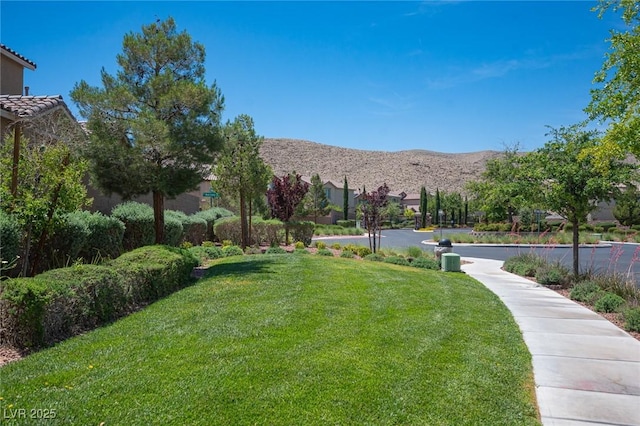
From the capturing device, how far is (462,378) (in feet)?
15.6

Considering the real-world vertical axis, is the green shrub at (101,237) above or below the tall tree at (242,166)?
below

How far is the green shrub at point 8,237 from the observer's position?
6254mm

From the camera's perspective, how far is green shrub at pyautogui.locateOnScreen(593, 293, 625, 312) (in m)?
8.72

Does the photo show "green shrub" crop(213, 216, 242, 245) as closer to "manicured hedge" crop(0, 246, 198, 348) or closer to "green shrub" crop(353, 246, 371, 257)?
"green shrub" crop(353, 246, 371, 257)

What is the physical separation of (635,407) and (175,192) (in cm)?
1001

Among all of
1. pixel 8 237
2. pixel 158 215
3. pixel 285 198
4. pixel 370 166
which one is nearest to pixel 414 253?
pixel 285 198

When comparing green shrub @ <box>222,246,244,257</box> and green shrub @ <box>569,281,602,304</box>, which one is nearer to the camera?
green shrub @ <box>569,281,602,304</box>

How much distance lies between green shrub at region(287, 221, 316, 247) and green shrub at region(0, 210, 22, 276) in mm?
15595

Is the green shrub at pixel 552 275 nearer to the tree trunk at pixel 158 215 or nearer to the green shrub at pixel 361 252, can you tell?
the green shrub at pixel 361 252

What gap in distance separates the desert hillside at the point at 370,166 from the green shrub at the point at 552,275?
3205 inches

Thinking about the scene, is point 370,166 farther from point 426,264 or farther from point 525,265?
point 525,265

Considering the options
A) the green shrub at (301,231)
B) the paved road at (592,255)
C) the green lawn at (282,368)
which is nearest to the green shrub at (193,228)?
the green shrub at (301,231)

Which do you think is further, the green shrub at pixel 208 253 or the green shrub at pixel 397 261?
the green shrub at pixel 397 261

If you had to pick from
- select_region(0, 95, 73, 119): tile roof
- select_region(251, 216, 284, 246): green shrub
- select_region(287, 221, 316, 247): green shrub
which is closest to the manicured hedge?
select_region(0, 95, 73, 119): tile roof
